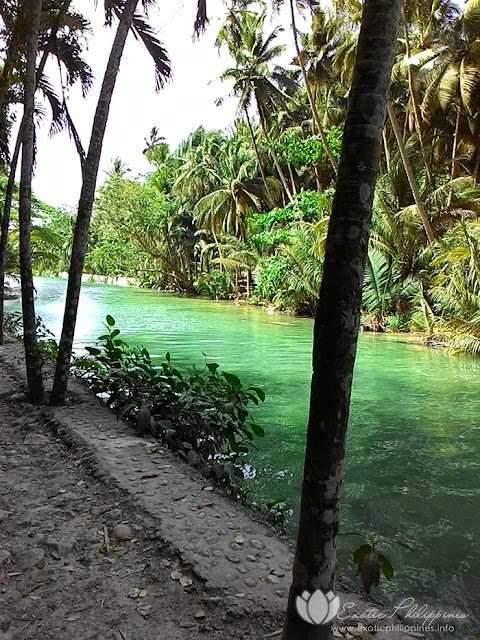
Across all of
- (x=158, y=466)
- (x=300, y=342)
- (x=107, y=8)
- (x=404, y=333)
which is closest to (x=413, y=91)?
(x=404, y=333)

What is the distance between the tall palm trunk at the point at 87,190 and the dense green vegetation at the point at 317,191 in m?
10.1

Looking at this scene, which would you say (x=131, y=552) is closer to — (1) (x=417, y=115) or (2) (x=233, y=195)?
(1) (x=417, y=115)

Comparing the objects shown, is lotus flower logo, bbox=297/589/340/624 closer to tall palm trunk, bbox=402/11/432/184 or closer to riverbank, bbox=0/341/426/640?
riverbank, bbox=0/341/426/640

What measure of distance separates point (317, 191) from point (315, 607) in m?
25.6

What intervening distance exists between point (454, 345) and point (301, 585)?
41.5 feet

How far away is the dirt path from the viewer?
7.18 ft

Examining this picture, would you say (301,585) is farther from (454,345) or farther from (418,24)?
(418,24)

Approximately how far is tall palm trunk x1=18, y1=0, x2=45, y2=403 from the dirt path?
1810mm

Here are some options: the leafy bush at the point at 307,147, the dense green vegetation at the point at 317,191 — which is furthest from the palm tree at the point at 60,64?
the leafy bush at the point at 307,147

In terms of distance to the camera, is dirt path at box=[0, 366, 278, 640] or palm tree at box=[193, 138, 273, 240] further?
palm tree at box=[193, 138, 273, 240]

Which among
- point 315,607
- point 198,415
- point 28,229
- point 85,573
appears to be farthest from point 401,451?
point 28,229

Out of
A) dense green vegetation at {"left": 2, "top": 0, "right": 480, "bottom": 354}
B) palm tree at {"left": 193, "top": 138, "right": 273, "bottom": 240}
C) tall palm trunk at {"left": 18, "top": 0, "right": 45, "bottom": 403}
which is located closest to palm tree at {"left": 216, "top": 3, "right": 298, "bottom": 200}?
dense green vegetation at {"left": 2, "top": 0, "right": 480, "bottom": 354}

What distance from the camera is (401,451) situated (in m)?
5.54

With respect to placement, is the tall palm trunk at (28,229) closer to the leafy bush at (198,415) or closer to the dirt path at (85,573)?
the leafy bush at (198,415)
